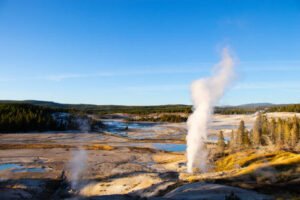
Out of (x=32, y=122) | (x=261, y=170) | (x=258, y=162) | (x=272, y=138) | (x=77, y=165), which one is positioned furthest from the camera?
(x=32, y=122)

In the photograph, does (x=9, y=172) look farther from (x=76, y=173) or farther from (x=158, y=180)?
(x=158, y=180)

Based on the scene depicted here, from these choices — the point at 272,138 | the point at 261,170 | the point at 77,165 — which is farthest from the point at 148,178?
the point at 272,138

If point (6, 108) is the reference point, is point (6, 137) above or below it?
below

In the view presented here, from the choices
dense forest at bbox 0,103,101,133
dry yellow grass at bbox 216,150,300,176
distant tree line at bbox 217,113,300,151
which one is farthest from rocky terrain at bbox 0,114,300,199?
dense forest at bbox 0,103,101,133

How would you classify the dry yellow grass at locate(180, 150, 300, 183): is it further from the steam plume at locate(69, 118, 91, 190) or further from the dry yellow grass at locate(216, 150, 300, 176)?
the steam plume at locate(69, 118, 91, 190)

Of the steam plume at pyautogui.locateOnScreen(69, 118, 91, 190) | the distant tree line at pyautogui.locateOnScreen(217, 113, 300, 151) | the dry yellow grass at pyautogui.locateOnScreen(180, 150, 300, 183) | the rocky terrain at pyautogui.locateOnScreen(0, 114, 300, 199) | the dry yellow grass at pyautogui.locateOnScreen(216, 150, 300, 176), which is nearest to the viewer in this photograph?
the rocky terrain at pyautogui.locateOnScreen(0, 114, 300, 199)

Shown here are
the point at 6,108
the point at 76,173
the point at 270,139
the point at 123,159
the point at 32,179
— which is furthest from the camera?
the point at 6,108

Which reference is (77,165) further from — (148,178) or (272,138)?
(272,138)

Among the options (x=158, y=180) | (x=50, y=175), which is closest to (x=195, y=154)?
(x=158, y=180)

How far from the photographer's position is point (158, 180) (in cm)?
4191

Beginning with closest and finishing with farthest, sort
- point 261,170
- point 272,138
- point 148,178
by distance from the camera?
1. point 261,170
2. point 148,178
3. point 272,138

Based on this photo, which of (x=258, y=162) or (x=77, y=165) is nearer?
(x=258, y=162)

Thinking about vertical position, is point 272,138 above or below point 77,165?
above

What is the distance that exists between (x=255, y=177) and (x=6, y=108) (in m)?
130
